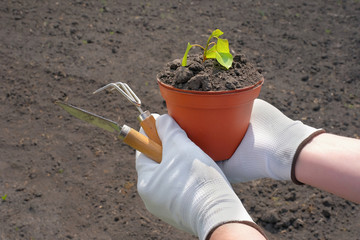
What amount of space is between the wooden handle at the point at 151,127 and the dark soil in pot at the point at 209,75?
16cm

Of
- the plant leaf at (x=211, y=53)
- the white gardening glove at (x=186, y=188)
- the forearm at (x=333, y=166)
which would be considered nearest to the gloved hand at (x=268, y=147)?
the forearm at (x=333, y=166)

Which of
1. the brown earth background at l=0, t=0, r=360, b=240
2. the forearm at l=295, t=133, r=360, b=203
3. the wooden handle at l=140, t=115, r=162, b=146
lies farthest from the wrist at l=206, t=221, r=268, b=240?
the brown earth background at l=0, t=0, r=360, b=240

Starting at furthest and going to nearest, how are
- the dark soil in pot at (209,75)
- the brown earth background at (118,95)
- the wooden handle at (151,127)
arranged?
the brown earth background at (118,95), the wooden handle at (151,127), the dark soil in pot at (209,75)

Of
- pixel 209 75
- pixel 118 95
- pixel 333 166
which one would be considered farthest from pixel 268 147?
pixel 118 95

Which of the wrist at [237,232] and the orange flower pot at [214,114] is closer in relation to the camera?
the wrist at [237,232]

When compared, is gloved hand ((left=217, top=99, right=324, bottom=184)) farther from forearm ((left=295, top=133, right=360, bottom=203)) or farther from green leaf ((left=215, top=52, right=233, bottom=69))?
green leaf ((left=215, top=52, right=233, bottom=69))

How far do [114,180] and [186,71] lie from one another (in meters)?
1.16

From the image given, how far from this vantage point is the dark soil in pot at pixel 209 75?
3.70ft

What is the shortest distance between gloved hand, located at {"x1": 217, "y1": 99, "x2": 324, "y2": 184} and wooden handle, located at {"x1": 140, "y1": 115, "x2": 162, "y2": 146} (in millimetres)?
269

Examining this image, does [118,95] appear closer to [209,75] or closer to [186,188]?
[209,75]

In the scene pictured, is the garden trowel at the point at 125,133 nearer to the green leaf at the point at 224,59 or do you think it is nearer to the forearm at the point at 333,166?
the green leaf at the point at 224,59

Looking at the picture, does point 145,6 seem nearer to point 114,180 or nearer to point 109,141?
point 109,141

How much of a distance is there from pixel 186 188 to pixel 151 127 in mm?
307

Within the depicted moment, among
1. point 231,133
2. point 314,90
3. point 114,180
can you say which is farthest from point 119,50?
Answer: point 231,133
